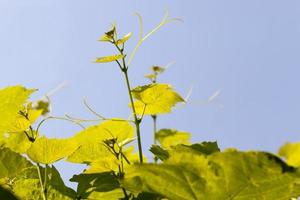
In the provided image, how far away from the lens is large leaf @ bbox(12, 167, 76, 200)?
144cm

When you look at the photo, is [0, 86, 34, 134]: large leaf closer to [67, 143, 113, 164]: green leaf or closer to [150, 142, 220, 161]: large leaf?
[67, 143, 113, 164]: green leaf

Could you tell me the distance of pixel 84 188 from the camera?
4.60ft

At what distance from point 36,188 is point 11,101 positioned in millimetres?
303

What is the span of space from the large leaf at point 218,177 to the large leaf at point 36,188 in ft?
2.07

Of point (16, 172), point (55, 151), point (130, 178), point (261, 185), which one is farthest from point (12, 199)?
point (16, 172)

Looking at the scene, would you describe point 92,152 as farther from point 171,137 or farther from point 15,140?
point 171,137

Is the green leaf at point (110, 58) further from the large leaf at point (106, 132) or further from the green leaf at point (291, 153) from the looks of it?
the green leaf at point (291, 153)

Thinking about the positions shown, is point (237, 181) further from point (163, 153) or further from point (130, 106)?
point (130, 106)

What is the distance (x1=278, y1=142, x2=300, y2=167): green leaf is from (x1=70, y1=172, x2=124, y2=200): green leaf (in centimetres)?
68

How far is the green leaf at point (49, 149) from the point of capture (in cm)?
122

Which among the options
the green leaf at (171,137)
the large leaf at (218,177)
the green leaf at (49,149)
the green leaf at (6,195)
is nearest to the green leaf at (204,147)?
the green leaf at (49,149)

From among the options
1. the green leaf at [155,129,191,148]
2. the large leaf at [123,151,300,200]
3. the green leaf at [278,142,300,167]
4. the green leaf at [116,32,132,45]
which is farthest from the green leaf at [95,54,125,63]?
the green leaf at [155,129,191,148]

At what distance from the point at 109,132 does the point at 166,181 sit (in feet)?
1.71

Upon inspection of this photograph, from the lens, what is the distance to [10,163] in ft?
4.40
